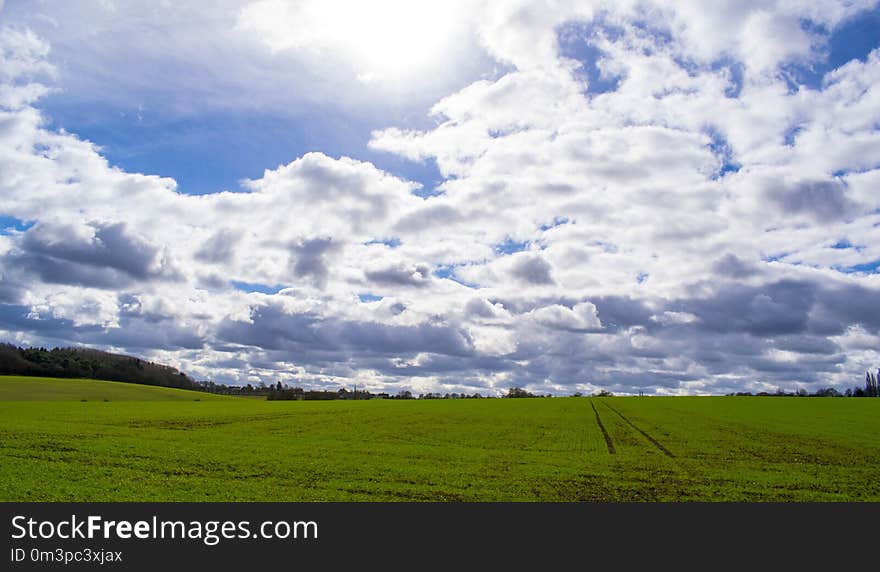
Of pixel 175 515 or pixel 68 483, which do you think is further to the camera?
pixel 68 483

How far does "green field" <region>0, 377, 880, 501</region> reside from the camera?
28.8 metres

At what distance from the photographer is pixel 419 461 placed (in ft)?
126

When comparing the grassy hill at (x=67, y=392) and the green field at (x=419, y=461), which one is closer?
the green field at (x=419, y=461)

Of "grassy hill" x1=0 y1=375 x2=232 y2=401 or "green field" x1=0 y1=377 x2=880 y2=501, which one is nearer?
"green field" x1=0 y1=377 x2=880 y2=501

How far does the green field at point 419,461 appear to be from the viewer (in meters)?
28.8

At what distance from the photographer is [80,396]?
126 metres

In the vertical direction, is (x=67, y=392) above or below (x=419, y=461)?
below

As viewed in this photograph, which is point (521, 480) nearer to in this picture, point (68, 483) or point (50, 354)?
point (68, 483)

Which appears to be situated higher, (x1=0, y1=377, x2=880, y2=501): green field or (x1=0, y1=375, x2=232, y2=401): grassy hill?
(x1=0, y1=377, x2=880, y2=501): green field

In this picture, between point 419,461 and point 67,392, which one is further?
point 67,392

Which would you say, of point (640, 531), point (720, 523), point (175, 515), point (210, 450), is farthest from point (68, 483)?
point (720, 523)

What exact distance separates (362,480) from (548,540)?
12.2 meters

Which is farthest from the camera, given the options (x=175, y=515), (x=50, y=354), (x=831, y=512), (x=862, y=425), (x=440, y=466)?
(x=50, y=354)

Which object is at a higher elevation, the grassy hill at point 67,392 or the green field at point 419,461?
the green field at point 419,461
